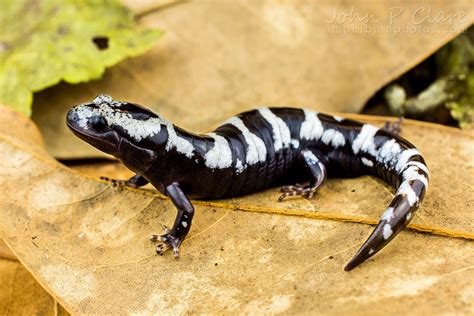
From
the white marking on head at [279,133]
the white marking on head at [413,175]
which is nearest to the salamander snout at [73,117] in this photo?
the white marking on head at [279,133]

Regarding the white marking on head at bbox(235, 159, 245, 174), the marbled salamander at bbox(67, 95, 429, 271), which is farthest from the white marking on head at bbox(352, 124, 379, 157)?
the white marking on head at bbox(235, 159, 245, 174)

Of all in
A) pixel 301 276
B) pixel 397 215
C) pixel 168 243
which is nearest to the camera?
pixel 301 276

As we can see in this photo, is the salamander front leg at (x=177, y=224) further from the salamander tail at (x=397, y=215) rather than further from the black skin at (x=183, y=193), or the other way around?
the salamander tail at (x=397, y=215)

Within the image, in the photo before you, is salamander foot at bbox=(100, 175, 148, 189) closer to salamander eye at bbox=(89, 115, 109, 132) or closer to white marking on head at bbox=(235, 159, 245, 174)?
salamander eye at bbox=(89, 115, 109, 132)

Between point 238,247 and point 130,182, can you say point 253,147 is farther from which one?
point 238,247

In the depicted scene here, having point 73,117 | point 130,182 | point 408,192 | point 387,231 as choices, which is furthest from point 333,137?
point 73,117

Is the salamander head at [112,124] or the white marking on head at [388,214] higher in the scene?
the white marking on head at [388,214]
